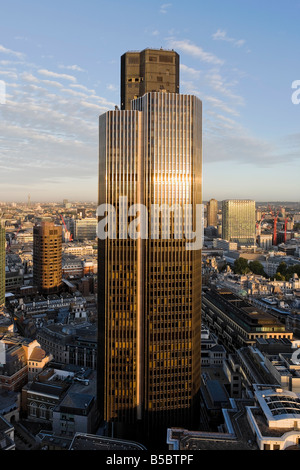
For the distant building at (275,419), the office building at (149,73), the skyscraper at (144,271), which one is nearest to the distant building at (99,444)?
the skyscraper at (144,271)

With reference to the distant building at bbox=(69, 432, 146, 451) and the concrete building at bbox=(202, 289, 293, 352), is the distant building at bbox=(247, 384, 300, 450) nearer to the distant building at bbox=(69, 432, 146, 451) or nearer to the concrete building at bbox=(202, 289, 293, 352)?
the distant building at bbox=(69, 432, 146, 451)

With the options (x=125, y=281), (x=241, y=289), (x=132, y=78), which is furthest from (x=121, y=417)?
(x=241, y=289)

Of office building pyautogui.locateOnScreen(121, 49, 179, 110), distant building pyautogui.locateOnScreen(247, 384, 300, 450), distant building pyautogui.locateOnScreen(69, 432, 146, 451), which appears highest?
office building pyautogui.locateOnScreen(121, 49, 179, 110)

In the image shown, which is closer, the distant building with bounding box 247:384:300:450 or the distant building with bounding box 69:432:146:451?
the distant building with bounding box 247:384:300:450

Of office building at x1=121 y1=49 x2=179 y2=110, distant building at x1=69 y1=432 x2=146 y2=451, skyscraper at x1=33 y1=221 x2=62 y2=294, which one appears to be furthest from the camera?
skyscraper at x1=33 y1=221 x2=62 y2=294

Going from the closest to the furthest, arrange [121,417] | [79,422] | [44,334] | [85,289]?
[121,417] < [79,422] < [44,334] < [85,289]

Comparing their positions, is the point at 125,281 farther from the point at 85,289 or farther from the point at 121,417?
the point at 85,289

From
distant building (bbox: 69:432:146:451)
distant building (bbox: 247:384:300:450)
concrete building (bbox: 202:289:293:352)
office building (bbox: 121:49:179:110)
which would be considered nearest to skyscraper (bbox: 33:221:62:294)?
concrete building (bbox: 202:289:293:352)
